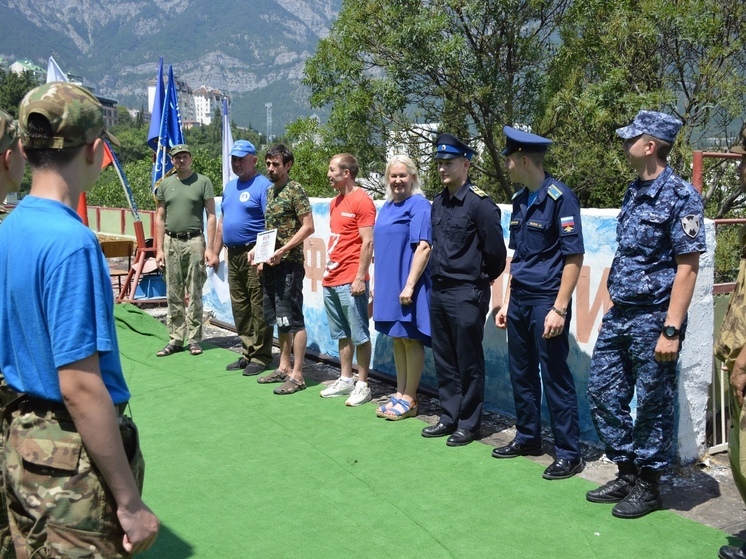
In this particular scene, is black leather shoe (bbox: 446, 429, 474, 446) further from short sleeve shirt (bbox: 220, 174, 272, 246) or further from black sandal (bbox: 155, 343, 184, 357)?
black sandal (bbox: 155, 343, 184, 357)

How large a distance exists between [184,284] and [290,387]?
6.94 feet

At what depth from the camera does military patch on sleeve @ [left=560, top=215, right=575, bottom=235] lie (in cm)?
418

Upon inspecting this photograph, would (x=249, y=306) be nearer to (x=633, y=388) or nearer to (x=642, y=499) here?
(x=633, y=388)

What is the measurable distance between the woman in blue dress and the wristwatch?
6.20ft

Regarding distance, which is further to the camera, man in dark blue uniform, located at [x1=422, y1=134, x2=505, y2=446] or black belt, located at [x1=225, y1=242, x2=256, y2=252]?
black belt, located at [x1=225, y1=242, x2=256, y2=252]

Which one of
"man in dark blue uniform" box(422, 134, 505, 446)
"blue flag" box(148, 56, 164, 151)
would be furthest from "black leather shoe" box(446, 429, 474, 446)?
"blue flag" box(148, 56, 164, 151)

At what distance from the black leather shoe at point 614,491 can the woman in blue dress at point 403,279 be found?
169 cm

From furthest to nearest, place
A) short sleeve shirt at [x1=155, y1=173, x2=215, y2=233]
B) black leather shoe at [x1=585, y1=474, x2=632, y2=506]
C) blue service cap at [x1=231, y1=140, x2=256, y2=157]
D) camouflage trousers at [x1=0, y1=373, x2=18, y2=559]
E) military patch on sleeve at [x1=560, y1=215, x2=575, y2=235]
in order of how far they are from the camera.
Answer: short sleeve shirt at [x1=155, y1=173, x2=215, y2=233] → blue service cap at [x1=231, y1=140, x2=256, y2=157] → military patch on sleeve at [x1=560, y1=215, x2=575, y2=235] → black leather shoe at [x1=585, y1=474, x2=632, y2=506] → camouflage trousers at [x1=0, y1=373, x2=18, y2=559]

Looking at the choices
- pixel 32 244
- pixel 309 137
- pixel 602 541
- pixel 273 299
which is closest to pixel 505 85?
pixel 309 137

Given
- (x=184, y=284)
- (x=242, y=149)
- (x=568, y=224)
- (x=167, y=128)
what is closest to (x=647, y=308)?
(x=568, y=224)

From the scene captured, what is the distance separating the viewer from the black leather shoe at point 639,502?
373cm

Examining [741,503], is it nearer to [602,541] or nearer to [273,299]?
[602,541]

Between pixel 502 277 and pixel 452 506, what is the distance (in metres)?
1.87

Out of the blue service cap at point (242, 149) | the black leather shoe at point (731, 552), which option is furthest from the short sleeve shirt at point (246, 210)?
the black leather shoe at point (731, 552)
